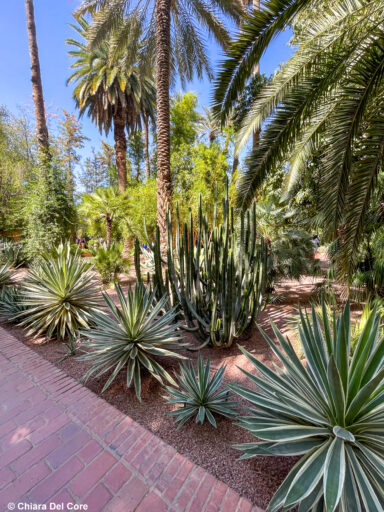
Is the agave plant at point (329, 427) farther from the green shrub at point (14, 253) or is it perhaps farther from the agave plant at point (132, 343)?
the green shrub at point (14, 253)

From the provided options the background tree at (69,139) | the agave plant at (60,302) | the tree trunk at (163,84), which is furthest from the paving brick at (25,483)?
the background tree at (69,139)

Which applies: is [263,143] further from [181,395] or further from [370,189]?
[181,395]

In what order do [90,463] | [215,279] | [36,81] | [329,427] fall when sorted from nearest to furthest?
1. [329,427]
2. [90,463]
3. [215,279]
4. [36,81]

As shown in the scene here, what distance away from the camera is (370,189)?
3.09m

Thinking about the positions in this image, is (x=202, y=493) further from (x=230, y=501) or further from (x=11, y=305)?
(x=11, y=305)

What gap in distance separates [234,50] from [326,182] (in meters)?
2.33

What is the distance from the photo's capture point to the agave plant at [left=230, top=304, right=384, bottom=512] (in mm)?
1178

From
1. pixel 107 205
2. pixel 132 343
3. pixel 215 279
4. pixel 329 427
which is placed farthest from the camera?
pixel 107 205

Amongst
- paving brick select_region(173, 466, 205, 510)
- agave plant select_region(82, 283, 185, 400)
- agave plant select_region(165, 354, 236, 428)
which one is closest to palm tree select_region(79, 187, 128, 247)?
agave plant select_region(82, 283, 185, 400)

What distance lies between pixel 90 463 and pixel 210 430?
1.02m

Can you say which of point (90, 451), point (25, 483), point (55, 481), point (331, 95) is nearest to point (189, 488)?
point (90, 451)

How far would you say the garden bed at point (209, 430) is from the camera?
1.68 m

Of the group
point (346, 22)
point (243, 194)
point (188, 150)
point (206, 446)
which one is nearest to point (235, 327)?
point (206, 446)

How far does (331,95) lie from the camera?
355cm
